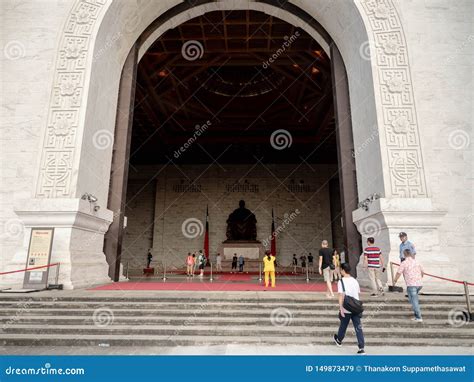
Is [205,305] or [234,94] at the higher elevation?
[234,94]

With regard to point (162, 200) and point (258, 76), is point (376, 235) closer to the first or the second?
point (258, 76)

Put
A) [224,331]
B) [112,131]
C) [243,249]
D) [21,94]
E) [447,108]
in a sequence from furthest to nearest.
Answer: [243,249] < [112,131] < [21,94] < [447,108] < [224,331]

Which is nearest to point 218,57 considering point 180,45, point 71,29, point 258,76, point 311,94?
point 180,45

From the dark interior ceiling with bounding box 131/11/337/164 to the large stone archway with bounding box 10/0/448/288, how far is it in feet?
15.1

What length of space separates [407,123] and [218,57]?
450 inches

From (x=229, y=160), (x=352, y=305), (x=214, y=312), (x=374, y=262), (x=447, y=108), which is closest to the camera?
(x=352, y=305)

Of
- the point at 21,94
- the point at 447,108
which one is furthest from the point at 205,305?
the point at 447,108

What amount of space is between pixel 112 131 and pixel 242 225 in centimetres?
1438

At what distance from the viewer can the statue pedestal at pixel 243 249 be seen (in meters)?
21.6

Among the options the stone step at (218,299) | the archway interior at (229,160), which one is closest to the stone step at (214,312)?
the stone step at (218,299)

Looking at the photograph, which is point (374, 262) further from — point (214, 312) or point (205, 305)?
point (205, 305)

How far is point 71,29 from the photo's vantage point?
927cm

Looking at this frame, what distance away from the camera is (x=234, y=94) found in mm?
22328

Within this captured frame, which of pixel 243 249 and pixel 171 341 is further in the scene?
pixel 243 249
